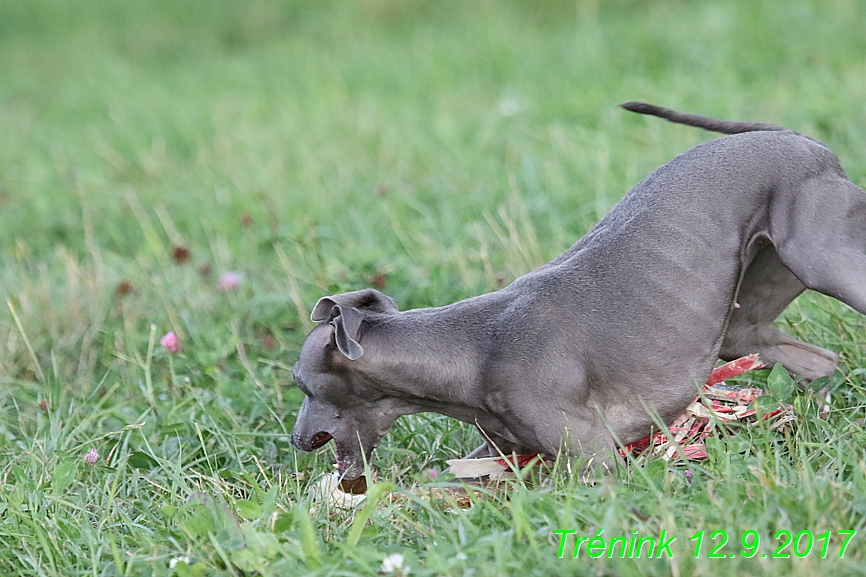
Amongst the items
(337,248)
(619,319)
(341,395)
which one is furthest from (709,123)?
(337,248)

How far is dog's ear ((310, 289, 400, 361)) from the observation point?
3000mm

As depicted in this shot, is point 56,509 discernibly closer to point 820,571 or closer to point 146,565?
point 146,565

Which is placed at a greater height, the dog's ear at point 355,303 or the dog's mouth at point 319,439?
the dog's ear at point 355,303

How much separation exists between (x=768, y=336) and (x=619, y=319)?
714 mm

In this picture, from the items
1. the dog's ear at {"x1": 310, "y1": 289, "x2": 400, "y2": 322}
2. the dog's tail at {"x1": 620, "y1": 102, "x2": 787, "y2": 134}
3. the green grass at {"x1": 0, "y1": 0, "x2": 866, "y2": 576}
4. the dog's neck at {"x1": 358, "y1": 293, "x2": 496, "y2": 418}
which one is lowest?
the green grass at {"x1": 0, "y1": 0, "x2": 866, "y2": 576}

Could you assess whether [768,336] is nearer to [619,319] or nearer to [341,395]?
[619,319]

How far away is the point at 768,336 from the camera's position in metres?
3.49

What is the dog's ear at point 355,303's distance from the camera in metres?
3.18

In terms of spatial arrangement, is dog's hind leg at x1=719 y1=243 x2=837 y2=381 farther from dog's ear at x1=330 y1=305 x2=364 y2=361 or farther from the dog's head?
dog's ear at x1=330 y1=305 x2=364 y2=361

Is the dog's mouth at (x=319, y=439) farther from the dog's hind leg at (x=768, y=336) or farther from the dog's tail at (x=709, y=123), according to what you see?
the dog's tail at (x=709, y=123)

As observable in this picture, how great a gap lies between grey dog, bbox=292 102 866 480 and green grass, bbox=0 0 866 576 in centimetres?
22

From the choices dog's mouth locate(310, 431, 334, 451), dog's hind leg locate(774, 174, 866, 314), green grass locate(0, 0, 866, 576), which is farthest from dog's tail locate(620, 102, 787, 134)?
dog's mouth locate(310, 431, 334, 451)

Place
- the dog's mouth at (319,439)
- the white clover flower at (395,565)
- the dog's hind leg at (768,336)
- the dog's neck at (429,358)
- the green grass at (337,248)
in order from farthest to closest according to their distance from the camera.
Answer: the dog's hind leg at (768,336), the dog's mouth at (319,439), the dog's neck at (429,358), the green grass at (337,248), the white clover flower at (395,565)

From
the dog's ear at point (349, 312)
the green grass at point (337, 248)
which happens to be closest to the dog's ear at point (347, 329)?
the dog's ear at point (349, 312)
